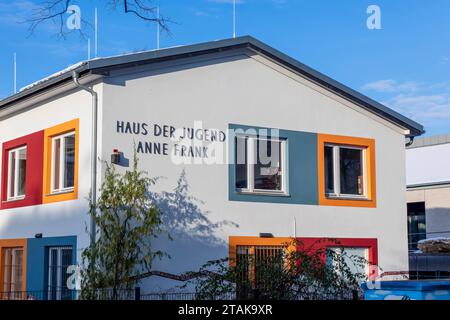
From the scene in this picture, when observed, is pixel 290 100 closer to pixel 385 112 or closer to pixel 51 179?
pixel 385 112

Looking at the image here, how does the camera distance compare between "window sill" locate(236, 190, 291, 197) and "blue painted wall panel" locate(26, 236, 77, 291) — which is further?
"window sill" locate(236, 190, 291, 197)

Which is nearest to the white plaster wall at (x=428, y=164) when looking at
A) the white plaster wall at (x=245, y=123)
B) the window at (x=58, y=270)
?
the white plaster wall at (x=245, y=123)

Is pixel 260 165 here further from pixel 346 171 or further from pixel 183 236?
pixel 183 236

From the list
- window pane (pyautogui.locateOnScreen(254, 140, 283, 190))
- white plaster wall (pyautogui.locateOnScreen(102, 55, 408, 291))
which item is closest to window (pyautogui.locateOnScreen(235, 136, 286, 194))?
window pane (pyautogui.locateOnScreen(254, 140, 283, 190))

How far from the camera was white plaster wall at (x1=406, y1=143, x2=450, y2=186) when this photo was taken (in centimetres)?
3238

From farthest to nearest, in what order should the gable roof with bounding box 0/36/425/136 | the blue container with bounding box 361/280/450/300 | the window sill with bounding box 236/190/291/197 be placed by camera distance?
the window sill with bounding box 236/190/291/197 < the gable roof with bounding box 0/36/425/136 < the blue container with bounding box 361/280/450/300

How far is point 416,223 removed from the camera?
106 ft

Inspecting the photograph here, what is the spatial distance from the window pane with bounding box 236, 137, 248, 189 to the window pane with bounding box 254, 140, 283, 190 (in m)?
Result: 0.33

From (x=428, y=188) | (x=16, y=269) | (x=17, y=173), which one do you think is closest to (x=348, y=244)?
(x=16, y=269)

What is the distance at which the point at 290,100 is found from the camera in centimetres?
1892

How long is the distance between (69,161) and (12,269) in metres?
3.85

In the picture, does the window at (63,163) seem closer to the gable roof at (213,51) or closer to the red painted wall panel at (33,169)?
the red painted wall panel at (33,169)

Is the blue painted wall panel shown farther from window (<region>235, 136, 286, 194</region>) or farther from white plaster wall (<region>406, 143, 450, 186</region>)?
white plaster wall (<region>406, 143, 450, 186</region>)

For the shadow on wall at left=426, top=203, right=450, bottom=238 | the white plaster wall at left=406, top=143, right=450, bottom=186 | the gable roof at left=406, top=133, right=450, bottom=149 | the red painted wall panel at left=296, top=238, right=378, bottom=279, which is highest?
the gable roof at left=406, top=133, right=450, bottom=149
